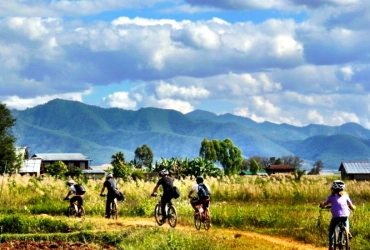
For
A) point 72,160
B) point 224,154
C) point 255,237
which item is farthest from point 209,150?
point 255,237

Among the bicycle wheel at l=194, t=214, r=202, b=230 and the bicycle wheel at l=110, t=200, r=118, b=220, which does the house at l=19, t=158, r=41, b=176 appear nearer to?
the bicycle wheel at l=110, t=200, r=118, b=220

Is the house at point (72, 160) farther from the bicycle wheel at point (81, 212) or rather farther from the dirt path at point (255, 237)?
the dirt path at point (255, 237)

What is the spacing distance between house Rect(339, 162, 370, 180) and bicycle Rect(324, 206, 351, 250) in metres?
71.2

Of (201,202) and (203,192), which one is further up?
(203,192)

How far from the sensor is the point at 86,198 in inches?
1487

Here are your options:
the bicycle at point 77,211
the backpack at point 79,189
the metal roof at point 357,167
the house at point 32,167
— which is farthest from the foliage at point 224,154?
the backpack at point 79,189

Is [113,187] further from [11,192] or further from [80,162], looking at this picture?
[80,162]

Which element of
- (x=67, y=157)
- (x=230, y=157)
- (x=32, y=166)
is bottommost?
(x=32, y=166)

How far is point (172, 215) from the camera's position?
2544cm

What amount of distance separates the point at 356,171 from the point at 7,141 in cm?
4353

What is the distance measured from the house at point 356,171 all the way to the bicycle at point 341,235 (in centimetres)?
7117

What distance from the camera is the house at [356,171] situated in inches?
3489

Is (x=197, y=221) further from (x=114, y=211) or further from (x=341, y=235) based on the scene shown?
(x=341, y=235)

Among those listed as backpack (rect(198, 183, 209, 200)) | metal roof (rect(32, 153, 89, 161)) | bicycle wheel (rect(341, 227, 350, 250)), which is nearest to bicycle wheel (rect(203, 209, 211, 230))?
backpack (rect(198, 183, 209, 200))
